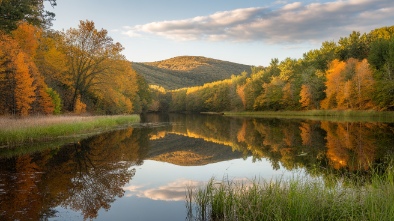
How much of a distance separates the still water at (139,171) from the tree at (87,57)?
2433 cm

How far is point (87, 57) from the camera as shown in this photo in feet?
148

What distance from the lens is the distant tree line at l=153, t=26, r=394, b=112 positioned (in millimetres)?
57844

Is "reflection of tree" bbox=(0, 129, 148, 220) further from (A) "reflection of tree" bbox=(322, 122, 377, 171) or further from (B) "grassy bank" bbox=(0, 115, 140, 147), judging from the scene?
(A) "reflection of tree" bbox=(322, 122, 377, 171)

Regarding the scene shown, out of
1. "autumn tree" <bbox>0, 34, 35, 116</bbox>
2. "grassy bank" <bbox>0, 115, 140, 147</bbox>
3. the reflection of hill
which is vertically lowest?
the reflection of hill

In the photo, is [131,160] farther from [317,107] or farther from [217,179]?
[317,107]

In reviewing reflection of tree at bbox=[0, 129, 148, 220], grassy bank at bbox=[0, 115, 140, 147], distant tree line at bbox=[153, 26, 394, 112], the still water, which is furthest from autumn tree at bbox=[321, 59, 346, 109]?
reflection of tree at bbox=[0, 129, 148, 220]

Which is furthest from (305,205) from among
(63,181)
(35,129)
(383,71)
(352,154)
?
(383,71)

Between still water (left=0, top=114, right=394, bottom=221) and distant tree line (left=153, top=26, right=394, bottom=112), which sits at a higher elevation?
distant tree line (left=153, top=26, right=394, bottom=112)

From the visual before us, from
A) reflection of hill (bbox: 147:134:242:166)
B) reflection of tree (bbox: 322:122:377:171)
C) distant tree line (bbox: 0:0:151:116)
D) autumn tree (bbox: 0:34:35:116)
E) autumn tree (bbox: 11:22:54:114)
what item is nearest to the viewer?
reflection of tree (bbox: 322:122:377:171)

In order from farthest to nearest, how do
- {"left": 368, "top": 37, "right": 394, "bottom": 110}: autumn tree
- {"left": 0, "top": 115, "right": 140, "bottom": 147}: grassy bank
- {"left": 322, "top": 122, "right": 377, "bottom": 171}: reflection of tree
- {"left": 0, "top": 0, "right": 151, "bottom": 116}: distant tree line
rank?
{"left": 368, "top": 37, "right": 394, "bottom": 110}: autumn tree, {"left": 0, "top": 0, "right": 151, "bottom": 116}: distant tree line, {"left": 0, "top": 115, "right": 140, "bottom": 147}: grassy bank, {"left": 322, "top": 122, "right": 377, "bottom": 171}: reflection of tree

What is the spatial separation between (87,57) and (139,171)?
3398cm

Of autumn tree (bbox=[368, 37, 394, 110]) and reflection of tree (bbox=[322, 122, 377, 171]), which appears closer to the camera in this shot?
reflection of tree (bbox=[322, 122, 377, 171])

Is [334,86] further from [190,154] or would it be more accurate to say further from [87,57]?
[190,154]

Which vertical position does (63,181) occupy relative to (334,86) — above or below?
below
